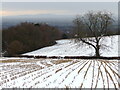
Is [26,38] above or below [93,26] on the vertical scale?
below

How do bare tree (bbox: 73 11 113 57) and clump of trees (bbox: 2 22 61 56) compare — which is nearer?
bare tree (bbox: 73 11 113 57)

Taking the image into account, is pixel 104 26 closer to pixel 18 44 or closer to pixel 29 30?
pixel 18 44

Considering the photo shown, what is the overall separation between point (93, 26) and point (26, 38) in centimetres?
3593

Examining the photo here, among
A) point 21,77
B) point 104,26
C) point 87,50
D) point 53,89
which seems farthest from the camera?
point 87,50

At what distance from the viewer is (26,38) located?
262 feet

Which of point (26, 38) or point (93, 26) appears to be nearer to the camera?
point (93, 26)

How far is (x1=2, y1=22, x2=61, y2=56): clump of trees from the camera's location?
72500 millimetres

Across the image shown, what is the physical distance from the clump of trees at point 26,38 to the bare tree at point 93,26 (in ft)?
84.1

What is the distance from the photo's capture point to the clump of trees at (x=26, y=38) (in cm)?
7250

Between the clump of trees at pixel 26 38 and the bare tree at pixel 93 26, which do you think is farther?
the clump of trees at pixel 26 38

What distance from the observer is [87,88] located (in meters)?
13.4

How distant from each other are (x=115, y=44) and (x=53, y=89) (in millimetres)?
51191

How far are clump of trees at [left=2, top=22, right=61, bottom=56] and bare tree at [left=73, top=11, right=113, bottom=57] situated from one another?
25.6 meters

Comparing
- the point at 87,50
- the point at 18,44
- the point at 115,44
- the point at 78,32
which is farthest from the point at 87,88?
the point at 18,44
